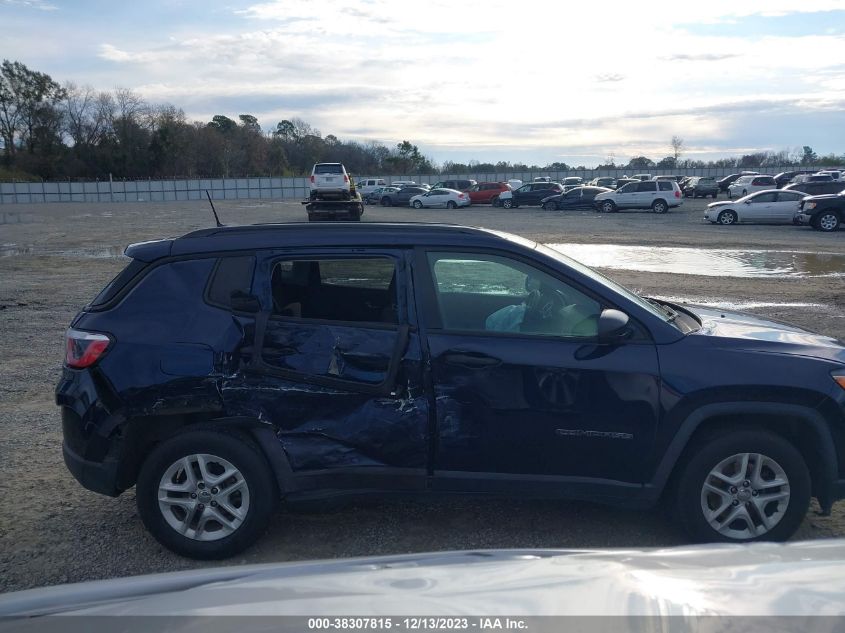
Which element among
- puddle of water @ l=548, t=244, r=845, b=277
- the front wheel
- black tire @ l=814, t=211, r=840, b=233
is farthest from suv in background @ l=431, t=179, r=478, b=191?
puddle of water @ l=548, t=244, r=845, b=277

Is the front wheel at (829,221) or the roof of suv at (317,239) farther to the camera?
the front wheel at (829,221)

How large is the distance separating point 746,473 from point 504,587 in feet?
8.67

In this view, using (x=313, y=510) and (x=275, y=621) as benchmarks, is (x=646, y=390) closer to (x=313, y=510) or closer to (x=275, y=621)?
(x=313, y=510)

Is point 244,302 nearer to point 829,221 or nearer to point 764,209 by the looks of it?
point 829,221

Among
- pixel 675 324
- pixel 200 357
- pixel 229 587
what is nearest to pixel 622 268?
pixel 675 324

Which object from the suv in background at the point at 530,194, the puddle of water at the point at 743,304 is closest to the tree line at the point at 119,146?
the suv in background at the point at 530,194

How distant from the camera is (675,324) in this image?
178 inches

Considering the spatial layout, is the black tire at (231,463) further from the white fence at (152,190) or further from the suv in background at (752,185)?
the white fence at (152,190)

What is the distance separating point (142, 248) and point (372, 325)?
4.84ft

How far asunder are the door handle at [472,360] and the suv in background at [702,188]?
168 ft

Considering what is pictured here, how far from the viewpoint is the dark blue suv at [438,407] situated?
4.23 metres

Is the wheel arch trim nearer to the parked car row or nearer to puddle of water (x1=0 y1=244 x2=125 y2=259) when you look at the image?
puddle of water (x1=0 y1=244 x2=125 y2=259)

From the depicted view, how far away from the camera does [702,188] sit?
51.5 metres

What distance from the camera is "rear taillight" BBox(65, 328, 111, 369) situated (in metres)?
4.36
